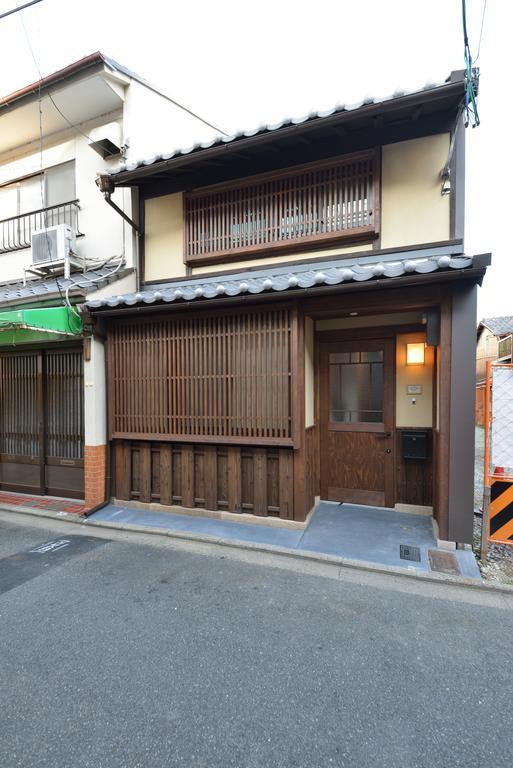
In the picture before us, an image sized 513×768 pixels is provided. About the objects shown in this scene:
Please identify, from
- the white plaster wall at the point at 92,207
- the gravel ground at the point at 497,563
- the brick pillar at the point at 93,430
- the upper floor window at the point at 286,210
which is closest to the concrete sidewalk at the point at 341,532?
the gravel ground at the point at 497,563

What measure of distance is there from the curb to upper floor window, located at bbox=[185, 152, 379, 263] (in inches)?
171

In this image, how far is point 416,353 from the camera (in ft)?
17.6

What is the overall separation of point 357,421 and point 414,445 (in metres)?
0.92

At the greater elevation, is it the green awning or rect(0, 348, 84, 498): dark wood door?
the green awning

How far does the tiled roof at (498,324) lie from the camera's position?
20.9 metres

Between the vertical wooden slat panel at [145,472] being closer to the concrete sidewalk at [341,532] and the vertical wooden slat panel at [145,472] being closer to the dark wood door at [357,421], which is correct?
the concrete sidewalk at [341,532]

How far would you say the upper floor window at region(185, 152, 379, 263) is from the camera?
16.8 ft

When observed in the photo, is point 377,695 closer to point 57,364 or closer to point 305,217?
point 305,217

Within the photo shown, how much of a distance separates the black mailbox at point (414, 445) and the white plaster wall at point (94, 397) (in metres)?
4.85

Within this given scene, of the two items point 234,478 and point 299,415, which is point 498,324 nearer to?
point 299,415

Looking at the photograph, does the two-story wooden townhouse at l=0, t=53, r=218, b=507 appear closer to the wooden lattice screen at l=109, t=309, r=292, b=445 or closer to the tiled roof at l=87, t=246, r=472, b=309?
the wooden lattice screen at l=109, t=309, r=292, b=445

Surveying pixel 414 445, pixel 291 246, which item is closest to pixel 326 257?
pixel 291 246

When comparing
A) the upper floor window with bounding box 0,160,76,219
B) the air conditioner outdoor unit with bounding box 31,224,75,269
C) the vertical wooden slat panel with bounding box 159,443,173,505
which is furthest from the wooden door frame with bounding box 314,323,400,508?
the upper floor window with bounding box 0,160,76,219

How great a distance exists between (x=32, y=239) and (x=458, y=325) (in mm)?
7925
